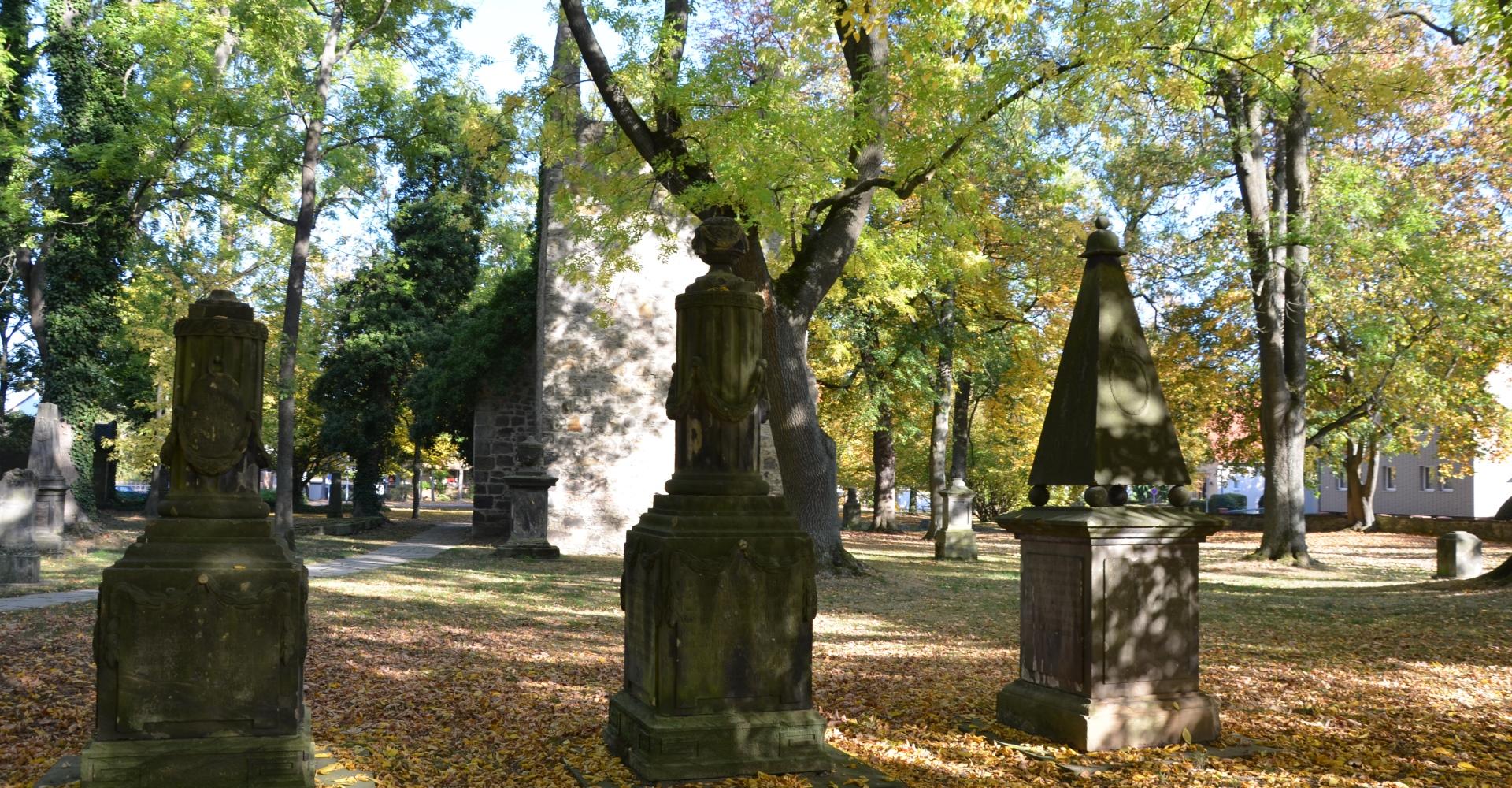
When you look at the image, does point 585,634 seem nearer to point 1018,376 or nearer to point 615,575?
point 615,575

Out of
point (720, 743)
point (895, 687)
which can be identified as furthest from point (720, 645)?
point (895, 687)

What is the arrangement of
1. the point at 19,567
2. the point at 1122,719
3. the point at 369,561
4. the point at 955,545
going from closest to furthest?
the point at 1122,719
the point at 19,567
the point at 369,561
the point at 955,545

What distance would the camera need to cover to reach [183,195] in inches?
830

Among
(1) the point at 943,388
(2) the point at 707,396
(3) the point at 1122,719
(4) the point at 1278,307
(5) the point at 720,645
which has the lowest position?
(3) the point at 1122,719

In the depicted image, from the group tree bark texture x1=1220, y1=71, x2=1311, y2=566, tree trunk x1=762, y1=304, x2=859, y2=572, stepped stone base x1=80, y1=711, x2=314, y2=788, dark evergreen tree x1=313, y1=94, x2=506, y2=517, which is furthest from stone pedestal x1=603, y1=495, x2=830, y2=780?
dark evergreen tree x1=313, y1=94, x2=506, y2=517

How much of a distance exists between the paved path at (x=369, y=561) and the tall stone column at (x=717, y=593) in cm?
806

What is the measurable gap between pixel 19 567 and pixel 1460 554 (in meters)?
19.8

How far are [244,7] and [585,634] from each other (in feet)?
41.0

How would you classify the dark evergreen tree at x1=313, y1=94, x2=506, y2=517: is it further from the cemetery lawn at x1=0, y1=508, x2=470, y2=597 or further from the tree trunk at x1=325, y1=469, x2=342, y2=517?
the tree trunk at x1=325, y1=469, x2=342, y2=517

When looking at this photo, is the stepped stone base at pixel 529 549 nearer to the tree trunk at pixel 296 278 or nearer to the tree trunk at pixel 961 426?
the tree trunk at pixel 296 278

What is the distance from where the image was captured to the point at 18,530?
1389cm

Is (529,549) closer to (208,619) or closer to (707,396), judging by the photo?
(707,396)

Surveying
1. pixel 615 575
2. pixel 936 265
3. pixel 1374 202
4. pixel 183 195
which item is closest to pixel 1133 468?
pixel 936 265

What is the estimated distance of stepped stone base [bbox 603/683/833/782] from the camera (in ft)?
16.8
